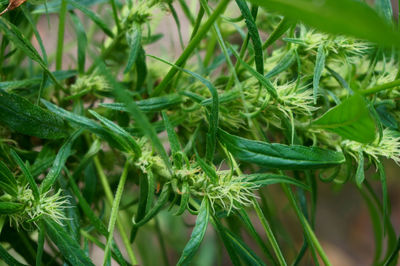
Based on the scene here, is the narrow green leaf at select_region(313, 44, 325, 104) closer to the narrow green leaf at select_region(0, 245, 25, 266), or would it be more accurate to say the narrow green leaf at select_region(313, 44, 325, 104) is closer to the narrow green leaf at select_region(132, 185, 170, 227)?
the narrow green leaf at select_region(132, 185, 170, 227)

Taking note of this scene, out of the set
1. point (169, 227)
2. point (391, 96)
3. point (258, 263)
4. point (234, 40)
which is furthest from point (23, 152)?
point (234, 40)

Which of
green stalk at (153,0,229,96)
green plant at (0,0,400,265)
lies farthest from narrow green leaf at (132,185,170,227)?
green stalk at (153,0,229,96)

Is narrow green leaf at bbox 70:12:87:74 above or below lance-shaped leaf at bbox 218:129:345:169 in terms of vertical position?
above

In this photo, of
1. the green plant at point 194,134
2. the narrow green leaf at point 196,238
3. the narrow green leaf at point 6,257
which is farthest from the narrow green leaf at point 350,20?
the narrow green leaf at point 6,257

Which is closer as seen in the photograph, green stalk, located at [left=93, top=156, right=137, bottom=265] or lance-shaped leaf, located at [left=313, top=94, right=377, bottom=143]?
lance-shaped leaf, located at [left=313, top=94, right=377, bottom=143]

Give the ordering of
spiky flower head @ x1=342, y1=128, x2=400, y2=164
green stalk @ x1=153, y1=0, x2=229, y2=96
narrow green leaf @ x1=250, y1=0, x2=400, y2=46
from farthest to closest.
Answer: spiky flower head @ x1=342, y1=128, x2=400, y2=164, green stalk @ x1=153, y1=0, x2=229, y2=96, narrow green leaf @ x1=250, y1=0, x2=400, y2=46

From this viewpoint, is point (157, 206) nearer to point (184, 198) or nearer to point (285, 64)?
point (184, 198)
